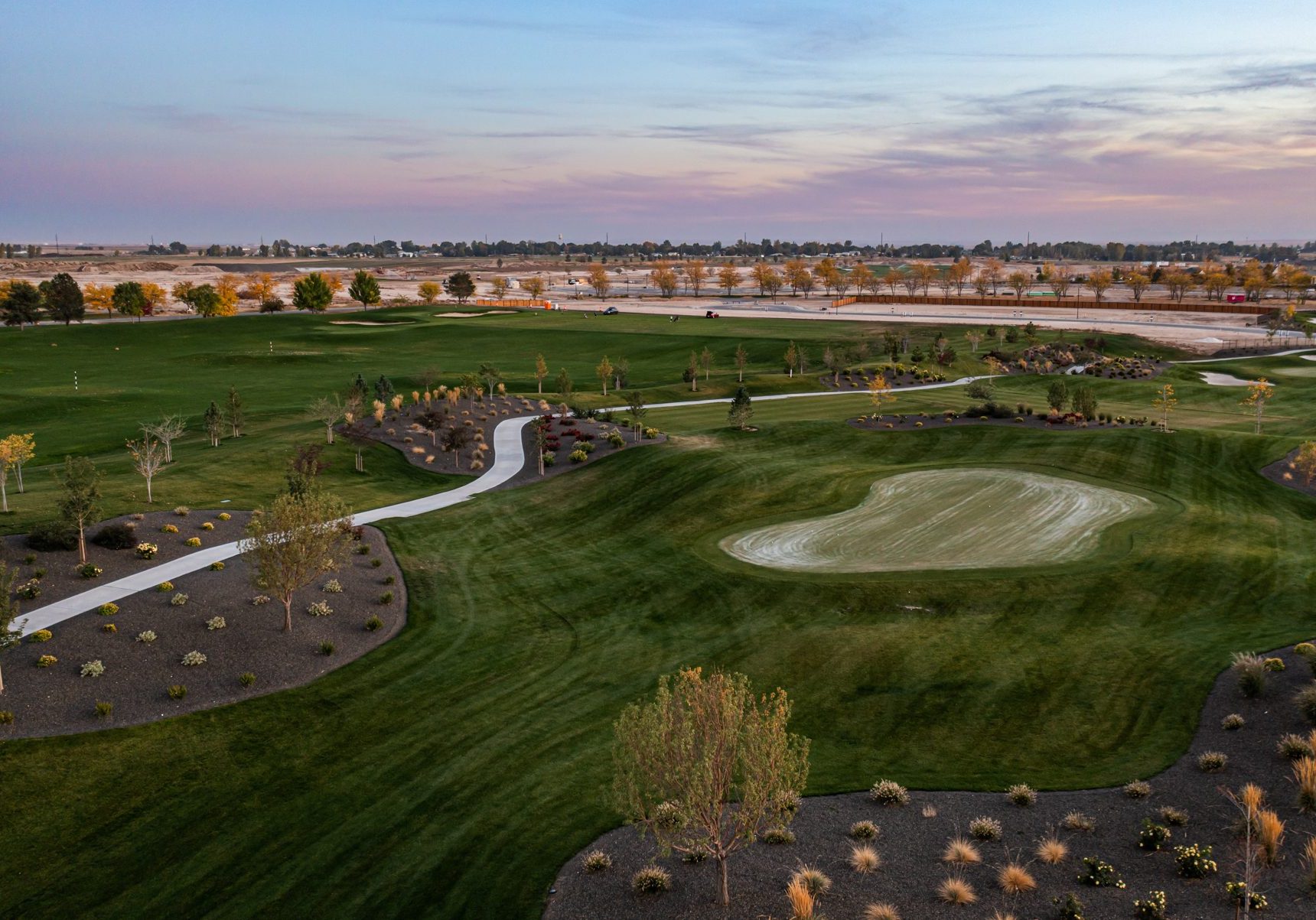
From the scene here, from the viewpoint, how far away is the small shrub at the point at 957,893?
15.6m

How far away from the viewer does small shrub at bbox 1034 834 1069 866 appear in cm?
1672

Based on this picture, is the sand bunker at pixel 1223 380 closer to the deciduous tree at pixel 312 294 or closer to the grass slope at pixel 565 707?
the grass slope at pixel 565 707

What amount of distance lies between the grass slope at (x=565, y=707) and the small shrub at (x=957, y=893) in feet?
14.6

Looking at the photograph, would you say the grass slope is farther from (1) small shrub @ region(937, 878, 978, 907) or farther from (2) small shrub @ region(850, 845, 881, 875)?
(1) small shrub @ region(937, 878, 978, 907)

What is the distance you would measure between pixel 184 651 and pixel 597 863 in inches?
608

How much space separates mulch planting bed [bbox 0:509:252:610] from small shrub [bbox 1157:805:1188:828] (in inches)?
1208

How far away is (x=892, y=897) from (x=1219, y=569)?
2225cm

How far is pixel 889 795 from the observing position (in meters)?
19.5

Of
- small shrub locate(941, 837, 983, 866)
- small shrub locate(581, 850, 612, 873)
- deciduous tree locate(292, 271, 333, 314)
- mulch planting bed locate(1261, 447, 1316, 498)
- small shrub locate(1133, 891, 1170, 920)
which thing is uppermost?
deciduous tree locate(292, 271, 333, 314)

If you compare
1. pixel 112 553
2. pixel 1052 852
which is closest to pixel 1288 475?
pixel 1052 852

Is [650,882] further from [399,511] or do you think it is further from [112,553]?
[399,511]

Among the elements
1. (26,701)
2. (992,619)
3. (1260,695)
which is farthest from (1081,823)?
(26,701)

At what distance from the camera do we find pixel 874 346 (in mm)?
101125

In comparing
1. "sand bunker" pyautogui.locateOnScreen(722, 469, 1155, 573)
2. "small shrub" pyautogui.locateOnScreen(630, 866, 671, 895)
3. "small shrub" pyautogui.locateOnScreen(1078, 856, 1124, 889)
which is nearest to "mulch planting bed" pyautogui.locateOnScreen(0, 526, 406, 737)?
"small shrub" pyautogui.locateOnScreen(630, 866, 671, 895)
